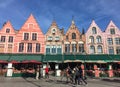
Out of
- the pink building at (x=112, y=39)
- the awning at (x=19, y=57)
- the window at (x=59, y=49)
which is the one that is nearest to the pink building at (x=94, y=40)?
the pink building at (x=112, y=39)

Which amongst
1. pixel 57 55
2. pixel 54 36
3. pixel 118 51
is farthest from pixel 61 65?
pixel 118 51

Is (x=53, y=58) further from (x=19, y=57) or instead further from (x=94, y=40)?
(x=94, y=40)

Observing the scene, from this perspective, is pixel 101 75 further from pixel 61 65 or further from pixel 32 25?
pixel 32 25

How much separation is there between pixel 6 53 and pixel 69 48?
12706 mm

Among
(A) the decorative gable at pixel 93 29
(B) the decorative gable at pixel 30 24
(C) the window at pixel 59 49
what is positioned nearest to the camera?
(C) the window at pixel 59 49

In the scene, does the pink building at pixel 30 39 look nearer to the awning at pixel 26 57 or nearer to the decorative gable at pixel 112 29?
the awning at pixel 26 57

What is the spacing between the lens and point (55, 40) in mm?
34344

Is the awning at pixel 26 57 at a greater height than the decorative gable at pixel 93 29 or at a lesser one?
lesser

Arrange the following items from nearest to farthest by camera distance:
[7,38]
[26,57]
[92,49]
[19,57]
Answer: [19,57], [26,57], [7,38], [92,49]

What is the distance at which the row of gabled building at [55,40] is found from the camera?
33.2m

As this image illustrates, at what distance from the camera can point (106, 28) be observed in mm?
36281

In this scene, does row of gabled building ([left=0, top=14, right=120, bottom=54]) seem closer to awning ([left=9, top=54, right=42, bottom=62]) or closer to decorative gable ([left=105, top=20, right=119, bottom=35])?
decorative gable ([left=105, top=20, right=119, bottom=35])

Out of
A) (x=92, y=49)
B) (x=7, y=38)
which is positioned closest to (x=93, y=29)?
(x=92, y=49)

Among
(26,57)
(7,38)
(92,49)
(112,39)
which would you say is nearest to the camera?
(26,57)
